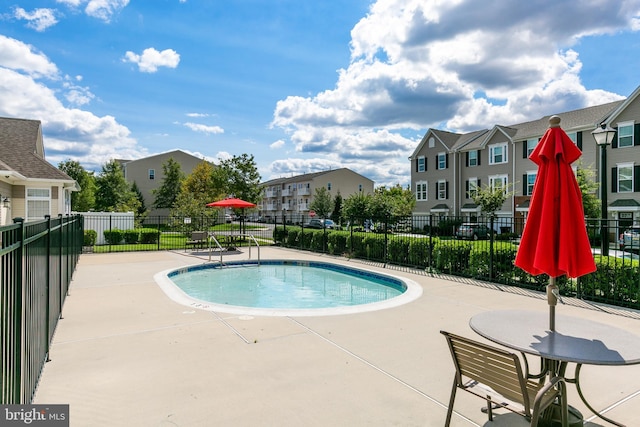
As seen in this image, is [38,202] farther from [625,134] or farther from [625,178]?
[625,134]

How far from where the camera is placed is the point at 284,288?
440 inches

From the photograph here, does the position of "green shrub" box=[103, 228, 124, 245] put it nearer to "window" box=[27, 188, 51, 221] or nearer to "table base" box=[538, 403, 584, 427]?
"window" box=[27, 188, 51, 221]

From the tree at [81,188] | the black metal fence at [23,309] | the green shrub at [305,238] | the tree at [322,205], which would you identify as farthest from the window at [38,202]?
the tree at [322,205]

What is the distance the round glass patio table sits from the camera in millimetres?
2752

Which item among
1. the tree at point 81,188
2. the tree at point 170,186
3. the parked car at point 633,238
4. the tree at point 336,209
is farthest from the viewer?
the tree at point 336,209

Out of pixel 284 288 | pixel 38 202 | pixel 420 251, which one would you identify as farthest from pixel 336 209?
pixel 284 288

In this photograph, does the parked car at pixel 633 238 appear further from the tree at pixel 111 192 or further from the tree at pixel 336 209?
the tree at pixel 111 192

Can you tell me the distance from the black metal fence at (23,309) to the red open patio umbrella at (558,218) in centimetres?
408

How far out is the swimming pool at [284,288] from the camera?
7.54m

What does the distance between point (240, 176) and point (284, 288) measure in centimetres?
2959

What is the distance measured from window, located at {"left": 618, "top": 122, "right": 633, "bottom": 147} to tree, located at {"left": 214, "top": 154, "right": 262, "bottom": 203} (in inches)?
1202

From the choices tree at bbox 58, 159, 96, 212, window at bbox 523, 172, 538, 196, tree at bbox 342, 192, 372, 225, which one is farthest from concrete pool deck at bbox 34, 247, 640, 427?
tree at bbox 58, 159, 96, 212

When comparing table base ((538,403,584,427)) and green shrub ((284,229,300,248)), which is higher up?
green shrub ((284,229,300,248))

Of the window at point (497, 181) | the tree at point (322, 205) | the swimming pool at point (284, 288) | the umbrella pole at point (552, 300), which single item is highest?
the window at point (497, 181)
